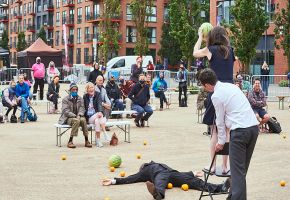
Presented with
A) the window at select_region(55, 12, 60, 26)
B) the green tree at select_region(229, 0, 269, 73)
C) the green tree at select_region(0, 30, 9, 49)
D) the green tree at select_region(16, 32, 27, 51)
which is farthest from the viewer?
the green tree at select_region(0, 30, 9, 49)

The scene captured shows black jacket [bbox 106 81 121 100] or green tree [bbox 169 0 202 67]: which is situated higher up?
green tree [bbox 169 0 202 67]

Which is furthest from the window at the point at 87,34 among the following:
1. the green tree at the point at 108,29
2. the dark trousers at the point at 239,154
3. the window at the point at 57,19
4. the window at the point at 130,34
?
the dark trousers at the point at 239,154

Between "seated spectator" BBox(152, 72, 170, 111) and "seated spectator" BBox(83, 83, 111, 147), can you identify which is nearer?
"seated spectator" BBox(83, 83, 111, 147)

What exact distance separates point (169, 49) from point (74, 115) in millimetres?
56628

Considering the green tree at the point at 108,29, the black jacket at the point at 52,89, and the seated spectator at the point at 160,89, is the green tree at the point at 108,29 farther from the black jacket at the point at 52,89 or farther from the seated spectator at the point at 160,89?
the black jacket at the point at 52,89

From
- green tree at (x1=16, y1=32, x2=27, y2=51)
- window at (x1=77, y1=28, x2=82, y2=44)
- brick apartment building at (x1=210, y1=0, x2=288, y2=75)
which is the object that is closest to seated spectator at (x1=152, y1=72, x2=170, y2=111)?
brick apartment building at (x1=210, y1=0, x2=288, y2=75)

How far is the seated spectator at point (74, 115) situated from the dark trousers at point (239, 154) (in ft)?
24.3

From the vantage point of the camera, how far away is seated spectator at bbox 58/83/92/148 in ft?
45.9

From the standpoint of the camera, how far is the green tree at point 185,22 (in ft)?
162

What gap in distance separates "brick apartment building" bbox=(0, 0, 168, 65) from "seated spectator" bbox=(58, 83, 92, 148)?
164ft

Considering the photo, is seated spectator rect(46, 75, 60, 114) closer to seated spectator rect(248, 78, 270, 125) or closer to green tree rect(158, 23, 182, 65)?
seated spectator rect(248, 78, 270, 125)

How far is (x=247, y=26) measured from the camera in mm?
38250

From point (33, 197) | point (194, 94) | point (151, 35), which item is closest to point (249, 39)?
point (194, 94)

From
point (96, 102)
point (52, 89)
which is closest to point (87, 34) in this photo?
point (52, 89)
